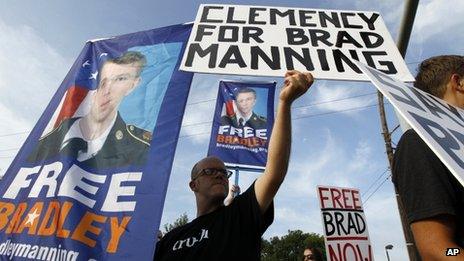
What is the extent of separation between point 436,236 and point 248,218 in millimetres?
1104

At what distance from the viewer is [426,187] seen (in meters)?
1.44

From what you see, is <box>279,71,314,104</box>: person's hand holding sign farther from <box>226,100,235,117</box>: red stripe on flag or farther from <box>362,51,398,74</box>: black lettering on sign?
<box>226,100,235,117</box>: red stripe on flag

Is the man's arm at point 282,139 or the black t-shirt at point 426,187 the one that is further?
the man's arm at point 282,139

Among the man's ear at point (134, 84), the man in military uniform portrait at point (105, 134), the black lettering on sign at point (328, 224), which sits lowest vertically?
the man in military uniform portrait at point (105, 134)

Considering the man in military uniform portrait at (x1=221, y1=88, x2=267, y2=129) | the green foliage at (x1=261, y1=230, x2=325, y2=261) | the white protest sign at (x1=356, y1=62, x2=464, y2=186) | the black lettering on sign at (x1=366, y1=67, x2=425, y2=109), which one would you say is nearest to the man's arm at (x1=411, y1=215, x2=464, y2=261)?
the white protest sign at (x1=356, y1=62, x2=464, y2=186)

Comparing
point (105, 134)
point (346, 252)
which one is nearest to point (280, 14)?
Result: point (105, 134)

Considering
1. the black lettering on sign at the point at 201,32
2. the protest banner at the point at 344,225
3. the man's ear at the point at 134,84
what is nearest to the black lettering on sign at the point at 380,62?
the black lettering on sign at the point at 201,32

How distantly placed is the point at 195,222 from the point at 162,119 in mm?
A: 758

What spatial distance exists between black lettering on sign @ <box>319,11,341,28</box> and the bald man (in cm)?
98

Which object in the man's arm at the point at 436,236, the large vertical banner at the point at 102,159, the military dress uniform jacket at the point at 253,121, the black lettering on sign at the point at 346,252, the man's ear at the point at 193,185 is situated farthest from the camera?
the military dress uniform jacket at the point at 253,121

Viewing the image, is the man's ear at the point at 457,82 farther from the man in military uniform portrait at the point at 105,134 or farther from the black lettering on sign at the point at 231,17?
the man in military uniform portrait at the point at 105,134

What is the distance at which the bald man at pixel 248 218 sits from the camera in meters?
2.12

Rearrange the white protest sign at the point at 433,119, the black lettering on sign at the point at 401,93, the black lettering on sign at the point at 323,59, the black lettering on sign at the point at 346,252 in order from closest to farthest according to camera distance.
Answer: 1. the white protest sign at the point at 433,119
2. the black lettering on sign at the point at 401,93
3. the black lettering on sign at the point at 323,59
4. the black lettering on sign at the point at 346,252

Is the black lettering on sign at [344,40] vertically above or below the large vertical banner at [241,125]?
below
